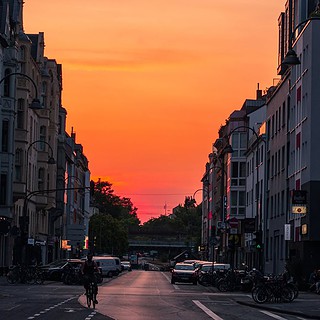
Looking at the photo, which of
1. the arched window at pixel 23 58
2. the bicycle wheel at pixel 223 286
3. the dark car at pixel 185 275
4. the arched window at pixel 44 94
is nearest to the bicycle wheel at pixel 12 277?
the bicycle wheel at pixel 223 286

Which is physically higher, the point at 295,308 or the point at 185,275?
the point at 185,275

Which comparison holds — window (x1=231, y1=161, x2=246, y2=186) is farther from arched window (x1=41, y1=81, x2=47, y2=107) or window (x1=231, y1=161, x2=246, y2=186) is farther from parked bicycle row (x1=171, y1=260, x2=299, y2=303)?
parked bicycle row (x1=171, y1=260, x2=299, y2=303)

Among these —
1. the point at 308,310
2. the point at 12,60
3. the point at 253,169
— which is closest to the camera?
the point at 308,310

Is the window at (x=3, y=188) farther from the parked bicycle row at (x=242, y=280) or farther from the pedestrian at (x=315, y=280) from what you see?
the pedestrian at (x=315, y=280)

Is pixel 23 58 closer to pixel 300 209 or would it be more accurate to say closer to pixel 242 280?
pixel 300 209

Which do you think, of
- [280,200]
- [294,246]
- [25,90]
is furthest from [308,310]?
[25,90]

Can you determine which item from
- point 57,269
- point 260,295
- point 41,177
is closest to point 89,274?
point 260,295

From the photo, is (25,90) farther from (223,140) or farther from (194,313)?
(223,140)

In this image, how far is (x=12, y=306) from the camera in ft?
127

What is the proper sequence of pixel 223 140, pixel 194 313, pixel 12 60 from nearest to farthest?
pixel 194 313 → pixel 12 60 → pixel 223 140

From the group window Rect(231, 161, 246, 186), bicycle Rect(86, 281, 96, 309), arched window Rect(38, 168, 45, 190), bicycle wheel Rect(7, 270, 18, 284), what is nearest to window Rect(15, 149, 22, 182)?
arched window Rect(38, 168, 45, 190)

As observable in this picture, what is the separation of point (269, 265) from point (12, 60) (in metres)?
25.5

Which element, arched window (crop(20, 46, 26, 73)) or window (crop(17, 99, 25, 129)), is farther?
arched window (crop(20, 46, 26, 73))

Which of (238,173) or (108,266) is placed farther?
(238,173)
